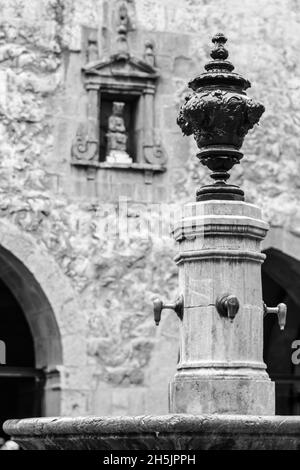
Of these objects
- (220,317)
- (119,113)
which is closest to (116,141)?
(119,113)

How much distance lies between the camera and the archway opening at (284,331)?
50.6 ft

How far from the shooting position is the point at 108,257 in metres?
14.3

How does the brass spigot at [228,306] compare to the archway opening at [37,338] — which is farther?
the archway opening at [37,338]

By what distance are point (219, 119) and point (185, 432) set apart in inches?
85.6

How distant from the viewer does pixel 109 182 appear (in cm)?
1448

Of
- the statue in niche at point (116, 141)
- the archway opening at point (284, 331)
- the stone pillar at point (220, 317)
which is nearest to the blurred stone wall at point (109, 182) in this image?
the statue in niche at point (116, 141)

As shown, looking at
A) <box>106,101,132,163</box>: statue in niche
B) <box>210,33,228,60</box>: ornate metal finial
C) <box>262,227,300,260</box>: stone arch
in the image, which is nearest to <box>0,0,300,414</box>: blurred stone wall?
<box>262,227,300,260</box>: stone arch

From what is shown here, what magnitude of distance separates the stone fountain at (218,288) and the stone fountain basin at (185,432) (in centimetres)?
22

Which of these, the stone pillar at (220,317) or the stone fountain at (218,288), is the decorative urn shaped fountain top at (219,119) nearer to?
the stone fountain at (218,288)

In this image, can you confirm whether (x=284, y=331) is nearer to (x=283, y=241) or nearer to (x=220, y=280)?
(x=283, y=241)

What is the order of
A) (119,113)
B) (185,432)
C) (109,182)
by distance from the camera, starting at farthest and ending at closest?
(119,113) → (109,182) → (185,432)

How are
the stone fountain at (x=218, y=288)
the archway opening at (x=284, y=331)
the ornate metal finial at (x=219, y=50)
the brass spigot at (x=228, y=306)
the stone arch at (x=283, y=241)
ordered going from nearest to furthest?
the stone fountain at (x=218, y=288) → the brass spigot at (x=228, y=306) → the ornate metal finial at (x=219, y=50) → the stone arch at (x=283, y=241) → the archway opening at (x=284, y=331)

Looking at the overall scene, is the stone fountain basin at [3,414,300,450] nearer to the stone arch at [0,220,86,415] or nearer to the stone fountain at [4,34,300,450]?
the stone fountain at [4,34,300,450]

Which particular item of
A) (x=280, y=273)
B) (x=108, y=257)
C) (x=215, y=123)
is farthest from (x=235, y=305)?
(x=280, y=273)
